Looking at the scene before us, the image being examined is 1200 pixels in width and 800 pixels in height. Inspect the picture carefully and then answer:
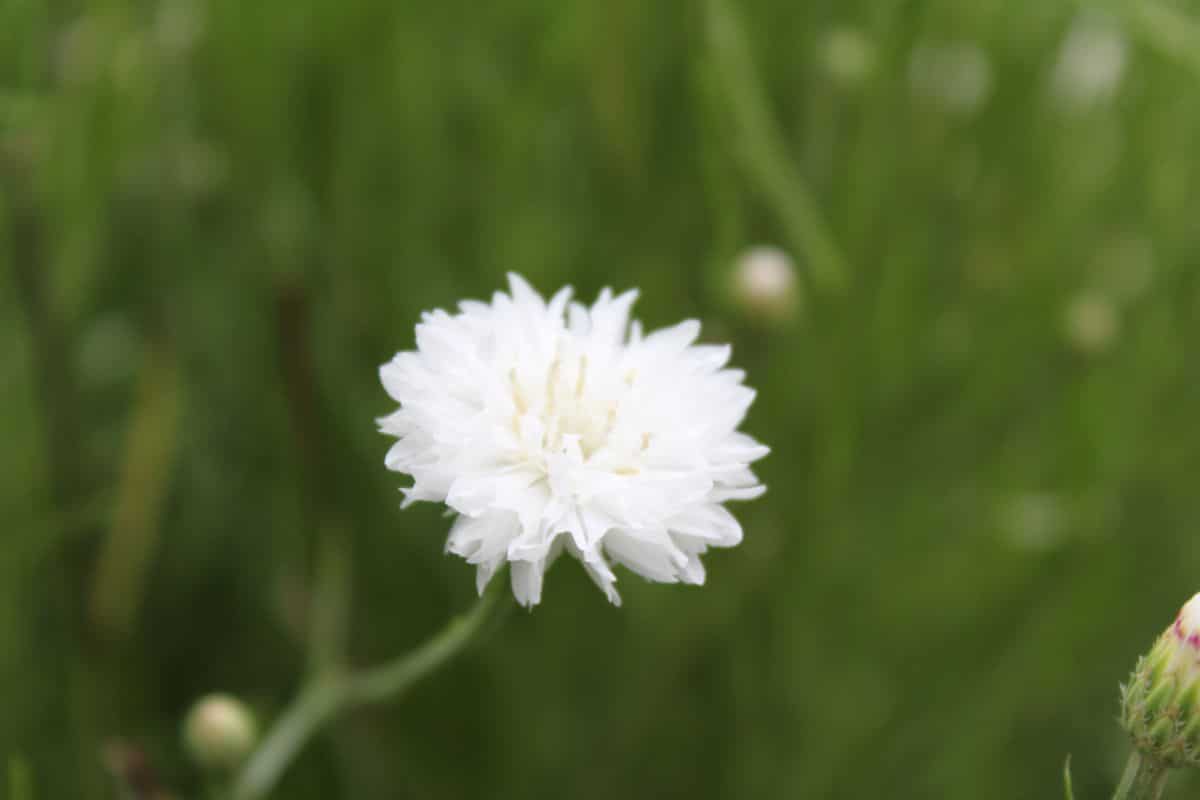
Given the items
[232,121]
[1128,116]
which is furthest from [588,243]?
[1128,116]

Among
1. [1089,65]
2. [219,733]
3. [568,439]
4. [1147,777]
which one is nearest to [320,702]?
[219,733]

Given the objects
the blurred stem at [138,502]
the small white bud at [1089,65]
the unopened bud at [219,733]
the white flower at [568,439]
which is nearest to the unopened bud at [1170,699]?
the white flower at [568,439]

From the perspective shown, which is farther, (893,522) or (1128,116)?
(1128,116)

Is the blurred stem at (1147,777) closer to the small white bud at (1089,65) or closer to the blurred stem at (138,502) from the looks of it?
the blurred stem at (138,502)

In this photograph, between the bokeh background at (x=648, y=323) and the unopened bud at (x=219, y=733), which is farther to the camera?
the bokeh background at (x=648, y=323)

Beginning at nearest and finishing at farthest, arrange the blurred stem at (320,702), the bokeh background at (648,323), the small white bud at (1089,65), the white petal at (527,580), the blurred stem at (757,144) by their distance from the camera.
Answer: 1. the white petal at (527,580)
2. the blurred stem at (320,702)
3. the blurred stem at (757,144)
4. the bokeh background at (648,323)
5. the small white bud at (1089,65)

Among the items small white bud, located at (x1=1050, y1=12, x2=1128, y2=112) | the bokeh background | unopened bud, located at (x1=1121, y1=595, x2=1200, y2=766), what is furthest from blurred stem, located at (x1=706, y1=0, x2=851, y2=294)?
small white bud, located at (x1=1050, y1=12, x2=1128, y2=112)

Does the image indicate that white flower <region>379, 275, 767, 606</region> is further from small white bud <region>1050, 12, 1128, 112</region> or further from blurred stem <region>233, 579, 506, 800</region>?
small white bud <region>1050, 12, 1128, 112</region>

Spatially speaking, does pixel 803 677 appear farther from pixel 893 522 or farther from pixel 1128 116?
pixel 1128 116
